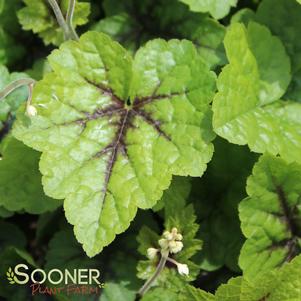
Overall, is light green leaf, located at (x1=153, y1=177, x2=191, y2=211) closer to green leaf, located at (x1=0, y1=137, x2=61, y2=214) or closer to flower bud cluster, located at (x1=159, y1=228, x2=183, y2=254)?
flower bud cluster, located at (x1=159, y1=228, x2=183, y2=254)

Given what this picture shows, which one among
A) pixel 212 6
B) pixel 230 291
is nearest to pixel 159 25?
pixel 212 6

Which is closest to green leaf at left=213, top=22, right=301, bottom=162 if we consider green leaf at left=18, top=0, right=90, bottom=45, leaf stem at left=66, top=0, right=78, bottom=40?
leaf stem at left=66, top=0, right=78, bottom=40

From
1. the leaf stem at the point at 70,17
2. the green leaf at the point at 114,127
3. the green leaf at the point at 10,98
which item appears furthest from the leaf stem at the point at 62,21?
the green leaf at the point at 10,98

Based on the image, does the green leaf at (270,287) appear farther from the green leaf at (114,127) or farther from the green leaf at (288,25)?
the green leaf at (288,25)

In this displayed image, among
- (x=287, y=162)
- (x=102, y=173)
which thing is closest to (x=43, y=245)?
(x=102, y=173)

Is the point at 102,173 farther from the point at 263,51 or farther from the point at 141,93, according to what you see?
the point at 263,51

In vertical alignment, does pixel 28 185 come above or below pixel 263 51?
below
